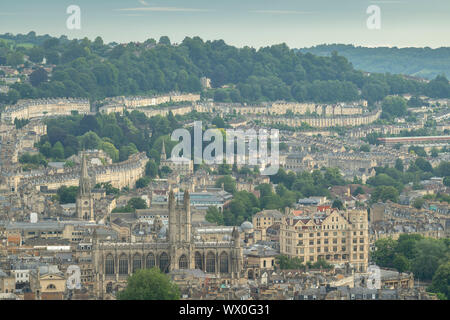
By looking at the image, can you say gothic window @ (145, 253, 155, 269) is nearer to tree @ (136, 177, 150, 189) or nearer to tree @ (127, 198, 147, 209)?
tree @ (127, 198, 147, 209)

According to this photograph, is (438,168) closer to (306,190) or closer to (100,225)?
(306,190)

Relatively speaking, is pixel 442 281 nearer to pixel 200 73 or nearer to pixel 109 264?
pixel 109 264

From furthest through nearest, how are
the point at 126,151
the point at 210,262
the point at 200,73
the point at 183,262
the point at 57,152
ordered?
1. the point at 200,73
2. the point at 126,151
3. the point at 57,152
4. the point at 210,262
5. the point at 183,262

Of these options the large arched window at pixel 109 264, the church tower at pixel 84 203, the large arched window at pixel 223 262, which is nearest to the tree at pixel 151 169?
the church tower at pixel 84 203

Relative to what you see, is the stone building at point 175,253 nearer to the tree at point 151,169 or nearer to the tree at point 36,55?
the tree at point 151,169

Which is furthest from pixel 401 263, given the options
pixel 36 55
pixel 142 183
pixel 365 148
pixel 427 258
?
pixel 36 55

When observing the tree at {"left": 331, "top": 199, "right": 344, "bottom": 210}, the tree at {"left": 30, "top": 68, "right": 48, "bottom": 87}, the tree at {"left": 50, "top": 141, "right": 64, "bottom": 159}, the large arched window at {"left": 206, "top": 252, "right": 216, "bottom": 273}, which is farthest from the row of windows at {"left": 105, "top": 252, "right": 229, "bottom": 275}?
the tree at {"left": 30, "top": 68, "right": 48, "bottom": 87}
